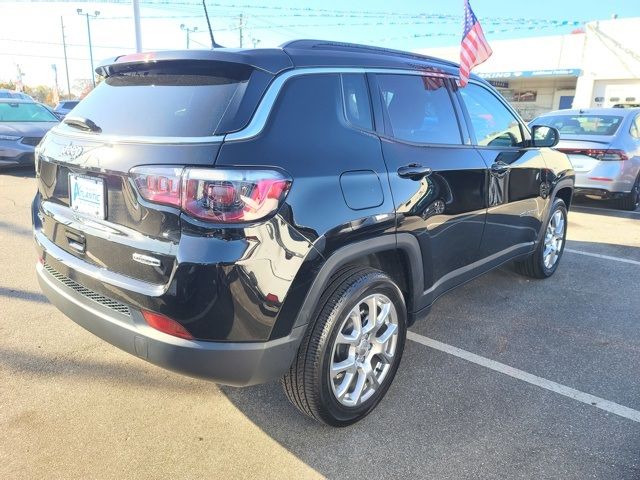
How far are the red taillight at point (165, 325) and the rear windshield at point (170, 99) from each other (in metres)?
0.75

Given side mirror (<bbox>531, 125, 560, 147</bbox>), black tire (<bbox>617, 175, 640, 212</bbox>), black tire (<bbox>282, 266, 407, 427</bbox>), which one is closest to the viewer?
black tire (<bbox>282, 266, 407, 427</bbox>)

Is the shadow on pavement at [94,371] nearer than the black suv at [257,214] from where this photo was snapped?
No

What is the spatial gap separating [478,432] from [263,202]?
164 centimetres

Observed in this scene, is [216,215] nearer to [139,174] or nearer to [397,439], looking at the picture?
[139,174]

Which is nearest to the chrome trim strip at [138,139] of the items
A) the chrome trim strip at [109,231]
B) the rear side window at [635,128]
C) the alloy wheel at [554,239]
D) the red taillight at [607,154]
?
the chrome trim strip at [109,231]

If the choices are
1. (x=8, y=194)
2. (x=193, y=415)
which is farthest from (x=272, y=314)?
(x=8, y=194)

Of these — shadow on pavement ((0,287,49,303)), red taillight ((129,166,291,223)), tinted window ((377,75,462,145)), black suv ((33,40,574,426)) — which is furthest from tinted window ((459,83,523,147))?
shadow on pavement ((0,287,49,303))

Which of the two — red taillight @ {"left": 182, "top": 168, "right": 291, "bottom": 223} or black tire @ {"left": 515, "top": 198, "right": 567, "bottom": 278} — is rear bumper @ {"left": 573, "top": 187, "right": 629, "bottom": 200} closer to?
black tire @ {"left": 515, "top": 198, "right": 567, "bottom": 278}

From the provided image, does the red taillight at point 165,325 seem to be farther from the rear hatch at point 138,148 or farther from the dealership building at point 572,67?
the dealership building at point 572,67

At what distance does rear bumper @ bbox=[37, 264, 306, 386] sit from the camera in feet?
6.61

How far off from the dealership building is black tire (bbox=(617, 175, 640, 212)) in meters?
20.3

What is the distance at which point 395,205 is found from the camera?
8.41 ft

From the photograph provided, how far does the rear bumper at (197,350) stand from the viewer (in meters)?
2.01

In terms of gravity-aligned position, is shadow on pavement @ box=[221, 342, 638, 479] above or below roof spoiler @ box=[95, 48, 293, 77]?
below
